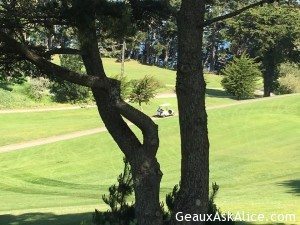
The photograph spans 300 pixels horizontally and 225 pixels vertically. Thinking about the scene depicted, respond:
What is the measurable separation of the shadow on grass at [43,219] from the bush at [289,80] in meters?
60.8

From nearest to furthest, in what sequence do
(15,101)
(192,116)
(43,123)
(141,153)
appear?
(192,116) → (141,153) → (43,123) → (15,101)

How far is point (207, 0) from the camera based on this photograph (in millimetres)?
8570

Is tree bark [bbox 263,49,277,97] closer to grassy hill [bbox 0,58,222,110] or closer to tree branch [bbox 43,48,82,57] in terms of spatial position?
grassy hill [bbox 0,58,222,110]

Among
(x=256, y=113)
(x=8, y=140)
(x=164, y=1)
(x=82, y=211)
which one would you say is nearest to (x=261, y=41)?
(x=256, y=113)

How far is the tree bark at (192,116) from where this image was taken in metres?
7.45

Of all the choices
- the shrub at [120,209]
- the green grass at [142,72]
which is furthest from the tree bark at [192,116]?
the green grass at [142,72]

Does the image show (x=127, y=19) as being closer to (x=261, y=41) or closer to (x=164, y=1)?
(x=164, y=1)

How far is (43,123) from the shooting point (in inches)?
1628

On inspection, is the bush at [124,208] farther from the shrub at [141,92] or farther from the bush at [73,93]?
the bush at [73,93]

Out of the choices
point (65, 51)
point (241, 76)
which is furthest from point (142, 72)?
point (65, 51)

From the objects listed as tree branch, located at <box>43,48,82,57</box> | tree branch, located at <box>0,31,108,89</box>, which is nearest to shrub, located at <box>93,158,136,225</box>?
tree branch, located at <box>0,31,108,89</box>

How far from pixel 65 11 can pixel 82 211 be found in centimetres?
838

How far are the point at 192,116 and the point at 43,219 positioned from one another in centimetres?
764

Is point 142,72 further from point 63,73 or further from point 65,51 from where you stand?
point 63,73
